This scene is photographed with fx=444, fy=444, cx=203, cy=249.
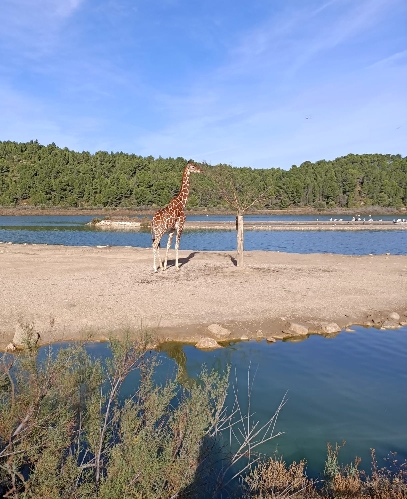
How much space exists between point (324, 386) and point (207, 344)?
310cm

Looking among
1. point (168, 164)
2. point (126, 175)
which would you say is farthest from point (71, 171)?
point (168, 164)

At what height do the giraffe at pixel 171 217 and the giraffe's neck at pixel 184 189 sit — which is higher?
the giraffe's neck at pixel 184 189

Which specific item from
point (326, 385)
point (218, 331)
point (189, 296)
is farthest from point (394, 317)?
point (189, 296)

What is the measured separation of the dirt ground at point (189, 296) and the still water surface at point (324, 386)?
1.05 meters

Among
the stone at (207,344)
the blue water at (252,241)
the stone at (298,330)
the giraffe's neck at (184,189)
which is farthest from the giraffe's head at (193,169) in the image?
the blue water at (252,241)

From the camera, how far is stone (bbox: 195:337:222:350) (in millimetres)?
11105

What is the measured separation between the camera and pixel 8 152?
525 feet

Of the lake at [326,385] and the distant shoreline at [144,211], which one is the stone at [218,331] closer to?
the lake at [326,385]

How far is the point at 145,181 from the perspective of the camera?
5000 inches

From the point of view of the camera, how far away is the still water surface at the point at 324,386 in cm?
718

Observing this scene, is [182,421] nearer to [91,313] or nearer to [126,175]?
[91,313]

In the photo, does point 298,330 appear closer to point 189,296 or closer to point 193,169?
point 189,296

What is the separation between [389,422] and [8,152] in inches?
6813

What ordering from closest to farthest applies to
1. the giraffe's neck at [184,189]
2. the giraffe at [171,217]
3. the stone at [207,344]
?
1. the stone at [207,344]
2. the giraffe at [171,217]
3. the giraffe's neck at [184,189]
